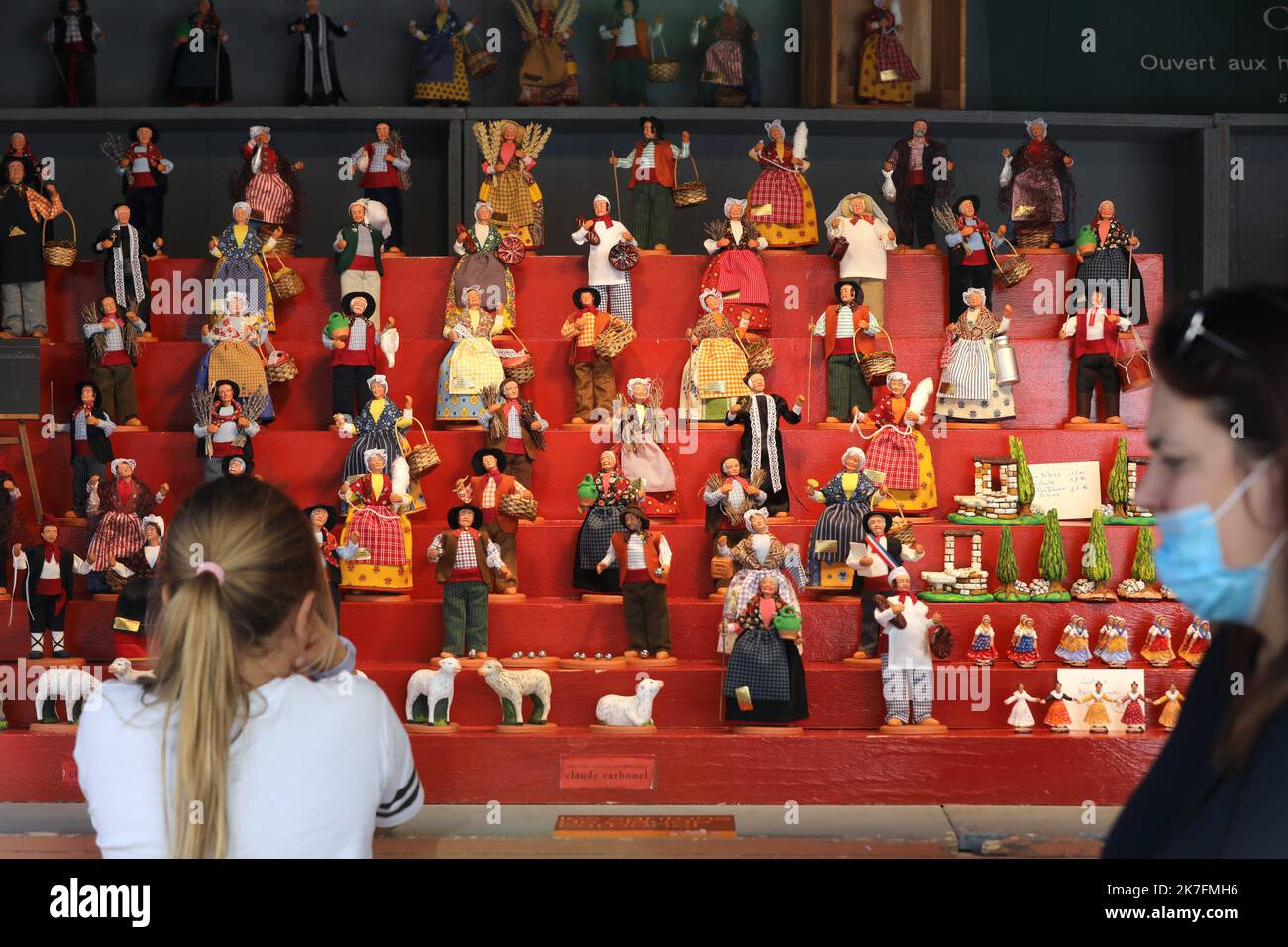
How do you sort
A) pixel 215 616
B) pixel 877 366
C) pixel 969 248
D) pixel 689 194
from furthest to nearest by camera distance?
1. pixel 689 194
2. pixel 969 248
3. pixel 877 366
4. pixel 215 616

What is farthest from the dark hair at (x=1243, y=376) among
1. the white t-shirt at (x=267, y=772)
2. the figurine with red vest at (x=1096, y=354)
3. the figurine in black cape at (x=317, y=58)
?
the figurine in black cape at (x=317, y=58)

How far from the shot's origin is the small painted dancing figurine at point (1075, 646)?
6.48 metres

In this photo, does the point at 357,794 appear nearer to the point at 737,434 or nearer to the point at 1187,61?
the point at 737,434

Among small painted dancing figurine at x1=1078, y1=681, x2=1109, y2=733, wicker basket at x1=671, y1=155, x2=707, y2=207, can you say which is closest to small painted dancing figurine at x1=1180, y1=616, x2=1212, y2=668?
small painted dancing figurine at x1=1078, y1=681, x2=1109, y2=733

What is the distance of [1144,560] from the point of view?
271 inches

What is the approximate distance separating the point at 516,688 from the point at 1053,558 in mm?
2620

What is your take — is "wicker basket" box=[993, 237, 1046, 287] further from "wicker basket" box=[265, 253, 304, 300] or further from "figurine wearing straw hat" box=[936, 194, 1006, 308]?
"wicker basket" box=[265, 253, 304, 300]

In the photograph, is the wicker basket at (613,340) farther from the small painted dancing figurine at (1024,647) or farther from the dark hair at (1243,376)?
the dark hair at (1243,376)

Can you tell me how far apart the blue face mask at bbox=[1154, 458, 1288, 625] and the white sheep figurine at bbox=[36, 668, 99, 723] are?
5349 millimetres

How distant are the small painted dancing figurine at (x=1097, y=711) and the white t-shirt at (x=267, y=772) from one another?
474cm

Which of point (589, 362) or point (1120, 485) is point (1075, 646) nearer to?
point (1120, 485)

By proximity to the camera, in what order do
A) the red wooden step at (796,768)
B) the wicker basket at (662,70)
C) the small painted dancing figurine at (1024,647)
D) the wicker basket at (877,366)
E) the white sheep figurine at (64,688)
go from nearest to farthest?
the red wooden step at (796,768) < the white sheep figurine at (64,688) < the small painted dancing figurine at (1024,647) < the wicker basket at (877,366) < the wicker basket at (662,70)

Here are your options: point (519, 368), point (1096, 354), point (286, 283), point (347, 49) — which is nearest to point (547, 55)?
point (347, 49)
